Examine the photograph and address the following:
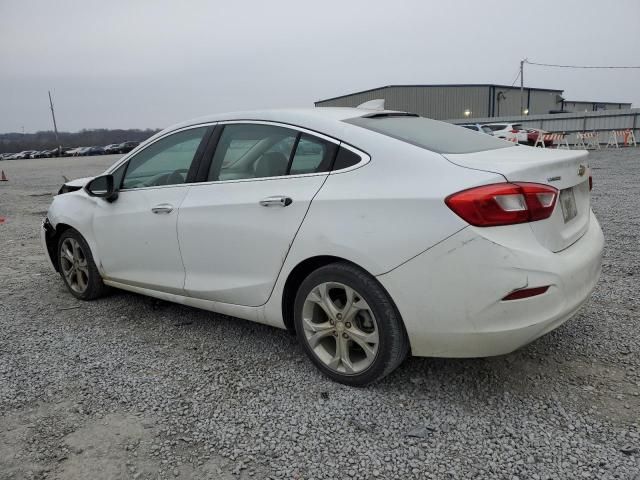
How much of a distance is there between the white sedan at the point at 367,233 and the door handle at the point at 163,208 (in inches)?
0.5

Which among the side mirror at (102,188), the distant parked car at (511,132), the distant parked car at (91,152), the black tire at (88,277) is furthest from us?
the distant parked car at (91,152)

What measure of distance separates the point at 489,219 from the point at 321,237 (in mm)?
846

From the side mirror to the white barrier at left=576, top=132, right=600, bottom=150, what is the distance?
2444cm

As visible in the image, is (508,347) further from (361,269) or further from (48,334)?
(48,334)

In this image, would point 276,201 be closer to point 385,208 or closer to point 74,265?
point 385,208

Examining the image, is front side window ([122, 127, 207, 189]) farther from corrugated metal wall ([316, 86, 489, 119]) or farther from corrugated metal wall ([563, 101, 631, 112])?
corrugated metal wall ([563, 101, 631, 112])

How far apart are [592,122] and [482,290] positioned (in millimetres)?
30436

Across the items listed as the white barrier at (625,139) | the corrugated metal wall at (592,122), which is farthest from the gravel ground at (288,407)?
the corrugated metal wall at (592,122)

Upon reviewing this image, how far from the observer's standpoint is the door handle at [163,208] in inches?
134

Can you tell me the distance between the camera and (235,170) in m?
3.19

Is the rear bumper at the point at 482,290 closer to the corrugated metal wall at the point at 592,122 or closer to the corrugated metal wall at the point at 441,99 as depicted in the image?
the corrugated metal wall at the point at 592,122

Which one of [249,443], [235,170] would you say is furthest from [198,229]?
[249,443]

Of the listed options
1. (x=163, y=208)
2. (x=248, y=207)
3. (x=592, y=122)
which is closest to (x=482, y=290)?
(x=248, y=207)

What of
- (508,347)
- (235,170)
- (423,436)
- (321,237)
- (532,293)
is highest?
(235,170)
